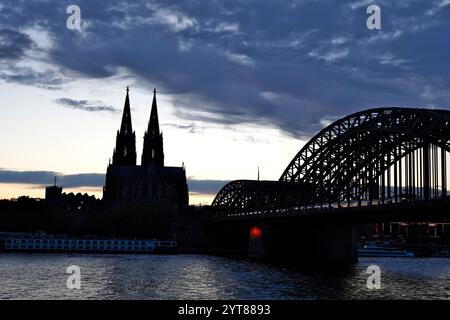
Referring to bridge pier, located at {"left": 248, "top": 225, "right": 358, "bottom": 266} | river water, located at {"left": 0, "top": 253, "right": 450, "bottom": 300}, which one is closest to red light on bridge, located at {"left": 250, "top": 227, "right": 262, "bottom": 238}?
bridge pier, located at {"left": 248, "top": 225, "right": 358, "bottom": 266}

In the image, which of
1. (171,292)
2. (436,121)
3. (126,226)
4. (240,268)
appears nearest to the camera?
(171,292)

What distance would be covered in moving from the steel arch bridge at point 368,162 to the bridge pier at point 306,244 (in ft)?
14.3

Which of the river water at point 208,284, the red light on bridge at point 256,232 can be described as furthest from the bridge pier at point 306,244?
the river water at point 208,284

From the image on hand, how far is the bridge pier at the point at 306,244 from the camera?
107125 millimetres

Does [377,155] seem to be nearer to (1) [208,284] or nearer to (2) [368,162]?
(2) [368,162]

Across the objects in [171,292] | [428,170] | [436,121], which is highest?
[436,121]

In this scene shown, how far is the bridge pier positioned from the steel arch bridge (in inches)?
171

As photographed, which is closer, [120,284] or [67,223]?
[120,284]

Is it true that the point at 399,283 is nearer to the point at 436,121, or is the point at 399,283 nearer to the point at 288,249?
the point at 436,121

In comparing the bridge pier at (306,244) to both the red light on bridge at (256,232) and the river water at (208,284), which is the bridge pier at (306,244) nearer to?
the red light on bridge at (256,232)

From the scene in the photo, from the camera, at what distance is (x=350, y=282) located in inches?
2758

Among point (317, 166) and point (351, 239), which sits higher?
point (317, 166)

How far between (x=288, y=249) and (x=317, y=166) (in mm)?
13763
